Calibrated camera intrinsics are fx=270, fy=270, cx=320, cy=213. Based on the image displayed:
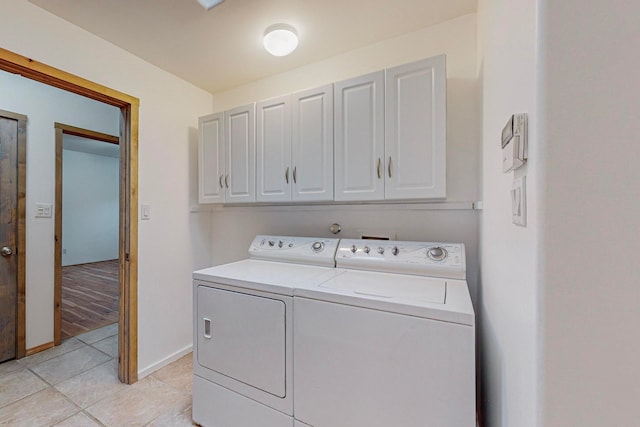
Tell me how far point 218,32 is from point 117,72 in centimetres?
84

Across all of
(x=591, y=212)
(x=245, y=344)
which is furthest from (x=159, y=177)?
(x=591, y=212)

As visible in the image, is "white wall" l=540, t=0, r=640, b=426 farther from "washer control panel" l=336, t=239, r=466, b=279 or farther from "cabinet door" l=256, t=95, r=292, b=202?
"cabinet door" l=256, t=95, r=292, b=202

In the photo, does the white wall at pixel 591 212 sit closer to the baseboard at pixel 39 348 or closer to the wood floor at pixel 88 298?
the baseboard at pixel 39 348

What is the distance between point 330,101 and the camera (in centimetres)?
180

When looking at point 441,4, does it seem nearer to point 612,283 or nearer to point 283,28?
point 283,28

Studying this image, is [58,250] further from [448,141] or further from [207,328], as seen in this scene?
[448,141]

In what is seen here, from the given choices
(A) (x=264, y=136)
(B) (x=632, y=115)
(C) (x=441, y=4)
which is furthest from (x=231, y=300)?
(C) (x=441, y=4)

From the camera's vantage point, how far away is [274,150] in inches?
79.6

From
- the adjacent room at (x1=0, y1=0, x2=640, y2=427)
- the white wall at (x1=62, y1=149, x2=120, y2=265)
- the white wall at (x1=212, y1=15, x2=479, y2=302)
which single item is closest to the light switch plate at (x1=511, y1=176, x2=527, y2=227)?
the adjacent room at (x1=0, y1=0, x2=640, y2=427)

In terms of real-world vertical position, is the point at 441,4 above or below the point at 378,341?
above

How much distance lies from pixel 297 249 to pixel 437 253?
94 cm

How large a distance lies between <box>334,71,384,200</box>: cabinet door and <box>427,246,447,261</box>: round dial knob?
429mm

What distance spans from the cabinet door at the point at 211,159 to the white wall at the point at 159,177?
0.20 meters

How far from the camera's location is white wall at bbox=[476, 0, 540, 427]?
0.54 meters
